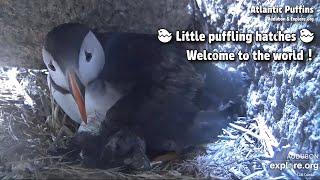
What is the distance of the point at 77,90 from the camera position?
1.17 meters

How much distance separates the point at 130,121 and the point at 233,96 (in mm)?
341

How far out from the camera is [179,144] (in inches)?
48.6

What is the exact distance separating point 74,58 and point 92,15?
0.21 metres

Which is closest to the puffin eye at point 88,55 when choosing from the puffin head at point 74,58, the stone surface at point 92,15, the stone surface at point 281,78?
the puffin head at point 74,58

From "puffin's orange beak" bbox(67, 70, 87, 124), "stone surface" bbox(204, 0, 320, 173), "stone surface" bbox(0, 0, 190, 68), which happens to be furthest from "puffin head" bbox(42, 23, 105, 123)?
"stone surface" bbox(204, 0, 320, 173)

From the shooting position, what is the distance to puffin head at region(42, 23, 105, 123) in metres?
1.17

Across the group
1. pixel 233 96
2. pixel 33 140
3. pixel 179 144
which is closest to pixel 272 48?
pixel 233 96

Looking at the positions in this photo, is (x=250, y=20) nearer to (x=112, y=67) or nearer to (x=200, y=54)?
(x=200, y=54)

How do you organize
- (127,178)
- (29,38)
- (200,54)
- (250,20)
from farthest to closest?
1. (29,38)
2. (250,20)
3. (200,54)
4. (127,178)

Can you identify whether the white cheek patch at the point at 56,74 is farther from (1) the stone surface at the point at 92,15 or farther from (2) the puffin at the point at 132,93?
(1) the stone surface at the point at 92,15

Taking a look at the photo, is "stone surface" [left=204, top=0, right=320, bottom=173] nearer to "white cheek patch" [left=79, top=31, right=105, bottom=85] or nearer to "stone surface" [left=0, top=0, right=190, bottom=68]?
"stone surface" [left=0, top=0, right=190, bottom=68]

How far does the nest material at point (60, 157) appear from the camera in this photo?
1.07 m

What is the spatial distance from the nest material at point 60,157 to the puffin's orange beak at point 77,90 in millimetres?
134

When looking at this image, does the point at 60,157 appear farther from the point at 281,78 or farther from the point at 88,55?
the point at 281,78
